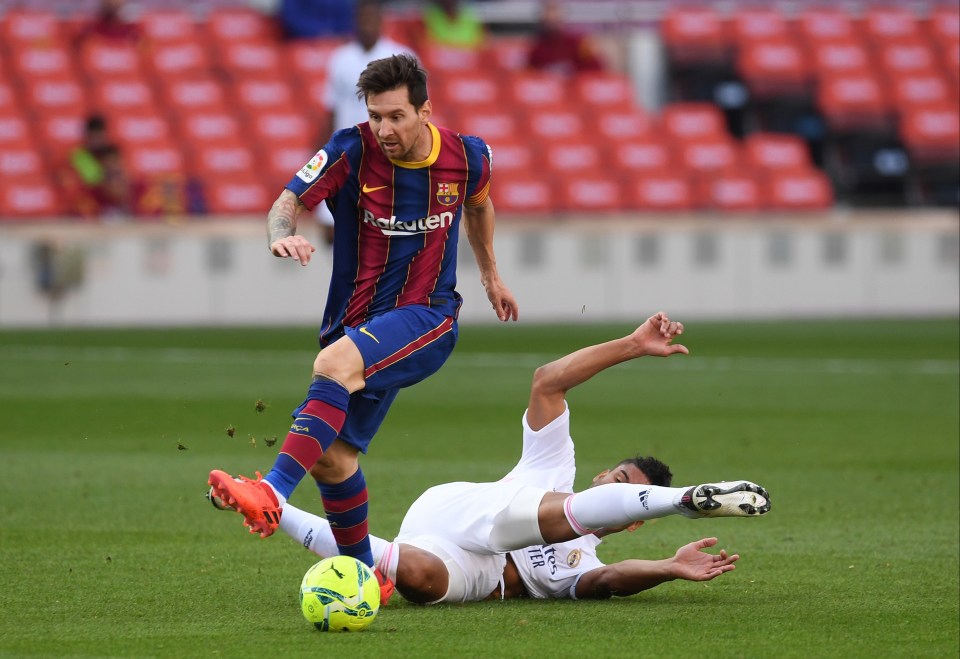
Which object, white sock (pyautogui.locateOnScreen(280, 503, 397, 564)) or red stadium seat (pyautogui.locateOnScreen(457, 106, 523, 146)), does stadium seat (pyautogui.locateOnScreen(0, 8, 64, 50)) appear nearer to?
red stadium seat (pyautogui.locateOnScreen(457, 106, 523, 146))

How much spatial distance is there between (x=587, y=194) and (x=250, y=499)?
54.9 feet

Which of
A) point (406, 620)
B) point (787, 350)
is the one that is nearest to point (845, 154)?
point (787, 350)

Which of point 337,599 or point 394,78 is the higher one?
point 394,78

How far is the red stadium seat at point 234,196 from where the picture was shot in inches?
771

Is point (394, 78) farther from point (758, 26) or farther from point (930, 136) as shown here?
point (758, 26)

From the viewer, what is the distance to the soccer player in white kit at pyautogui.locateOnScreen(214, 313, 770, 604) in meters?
5.40

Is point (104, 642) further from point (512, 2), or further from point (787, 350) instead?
point (512, 2)

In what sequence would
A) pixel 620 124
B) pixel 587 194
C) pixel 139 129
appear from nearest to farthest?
pixel 139 129 → pixel 587 194 → pixel 620 124

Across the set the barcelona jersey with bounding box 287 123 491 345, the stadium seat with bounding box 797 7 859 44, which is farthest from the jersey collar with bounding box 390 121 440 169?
the stadium seat with bounding box 797 7 859 44

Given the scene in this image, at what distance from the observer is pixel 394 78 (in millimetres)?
5512

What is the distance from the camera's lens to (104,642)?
15.9ft

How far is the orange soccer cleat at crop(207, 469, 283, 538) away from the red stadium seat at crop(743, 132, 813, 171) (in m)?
17.8

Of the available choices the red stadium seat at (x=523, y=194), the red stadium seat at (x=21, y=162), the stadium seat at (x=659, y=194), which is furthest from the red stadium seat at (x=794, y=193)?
the red stadium seat at (x=21, y=162)

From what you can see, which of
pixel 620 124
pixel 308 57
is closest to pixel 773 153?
pixel 620 124
